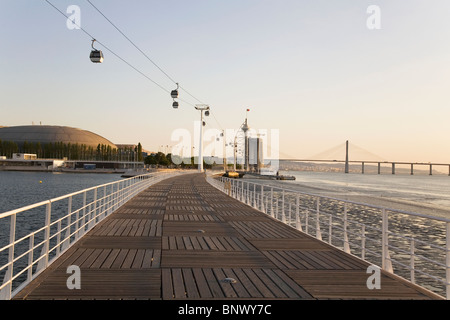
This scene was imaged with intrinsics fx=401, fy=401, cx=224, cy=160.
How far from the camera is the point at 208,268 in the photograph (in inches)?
275

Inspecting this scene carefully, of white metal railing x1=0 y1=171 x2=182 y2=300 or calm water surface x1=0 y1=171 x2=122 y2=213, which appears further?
calm water surface x1=0 y1=171 x2=122 y2=213

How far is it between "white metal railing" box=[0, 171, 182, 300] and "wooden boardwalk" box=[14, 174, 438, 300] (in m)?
0.28

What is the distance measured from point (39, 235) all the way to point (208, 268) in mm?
19133

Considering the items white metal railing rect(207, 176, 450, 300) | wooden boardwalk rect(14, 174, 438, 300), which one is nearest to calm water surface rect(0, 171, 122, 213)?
white metal railing rect(207, 176, 450, 300)

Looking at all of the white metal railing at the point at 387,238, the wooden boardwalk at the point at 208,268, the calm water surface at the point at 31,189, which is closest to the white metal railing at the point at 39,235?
the wooden boardwalk at the point at 208,268

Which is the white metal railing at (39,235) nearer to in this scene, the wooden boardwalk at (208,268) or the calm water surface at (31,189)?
the wooden boardwalk at (208,268)

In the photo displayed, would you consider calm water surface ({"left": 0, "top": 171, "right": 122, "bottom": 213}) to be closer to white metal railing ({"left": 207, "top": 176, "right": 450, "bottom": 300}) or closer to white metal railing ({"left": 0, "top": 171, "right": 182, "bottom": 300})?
white metal railing ({"left": 0, "top": 171, "right": 182, "bottom": 300})

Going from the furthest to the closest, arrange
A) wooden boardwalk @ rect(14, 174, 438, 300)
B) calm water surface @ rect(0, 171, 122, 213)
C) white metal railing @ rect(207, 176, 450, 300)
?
calm water surface @ rect(0, 171, 122, 213), white metal railing @ rect(207, 176, 450, 300), wooden boardwalk @ rect(14, 174, 438, 300)

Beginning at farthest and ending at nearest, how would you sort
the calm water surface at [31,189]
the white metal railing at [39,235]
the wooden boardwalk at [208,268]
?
the calm water surface at [31,189], the wooden boardwalk at [208,268], the white metal railing at [39,235]

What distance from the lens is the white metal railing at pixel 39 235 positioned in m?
5.40

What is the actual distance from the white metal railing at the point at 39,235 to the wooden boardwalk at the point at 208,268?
279 millimetres

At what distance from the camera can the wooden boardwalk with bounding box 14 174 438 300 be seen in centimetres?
562
